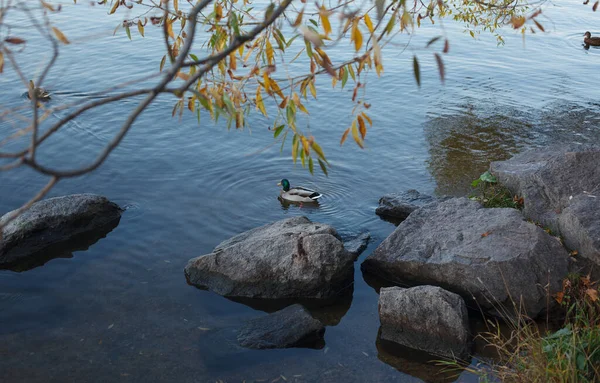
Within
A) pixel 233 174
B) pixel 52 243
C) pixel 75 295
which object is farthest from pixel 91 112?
pixel 75 295

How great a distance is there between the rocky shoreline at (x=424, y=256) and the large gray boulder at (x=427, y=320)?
0.5 inches

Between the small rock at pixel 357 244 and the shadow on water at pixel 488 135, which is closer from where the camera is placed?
the small rock at pixel 357 244

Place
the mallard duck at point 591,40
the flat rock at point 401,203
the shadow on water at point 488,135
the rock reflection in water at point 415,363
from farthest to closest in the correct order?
the mallard duck at point 591,40
the shadow on water at point 488,135
the flat rock at point 401,203
the rock reflection in water at point 415,363

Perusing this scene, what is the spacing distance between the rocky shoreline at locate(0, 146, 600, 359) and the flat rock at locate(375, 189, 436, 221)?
72cm

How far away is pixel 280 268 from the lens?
813cm

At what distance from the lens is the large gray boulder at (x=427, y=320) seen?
6969 mm

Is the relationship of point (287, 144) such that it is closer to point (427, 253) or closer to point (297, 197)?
point (297, 197)

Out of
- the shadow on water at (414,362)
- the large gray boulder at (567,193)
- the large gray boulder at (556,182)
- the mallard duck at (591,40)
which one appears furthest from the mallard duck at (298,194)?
the mallard duck at (591,40)

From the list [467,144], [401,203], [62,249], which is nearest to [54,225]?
[62,249]

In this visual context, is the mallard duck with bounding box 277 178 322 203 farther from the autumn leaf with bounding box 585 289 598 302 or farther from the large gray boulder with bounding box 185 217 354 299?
the autumn leaf with bounding box 585 289 598 302

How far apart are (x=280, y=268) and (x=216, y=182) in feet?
12.7

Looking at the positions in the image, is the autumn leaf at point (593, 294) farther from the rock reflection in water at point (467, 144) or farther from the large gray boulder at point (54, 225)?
the large gray boulder at point (54, 225)

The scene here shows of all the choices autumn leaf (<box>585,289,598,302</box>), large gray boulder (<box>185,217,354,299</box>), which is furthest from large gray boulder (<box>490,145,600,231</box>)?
large gray boulder (<box>185,217,354,299</box>)

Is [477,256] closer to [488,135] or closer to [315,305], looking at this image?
[315,305]
